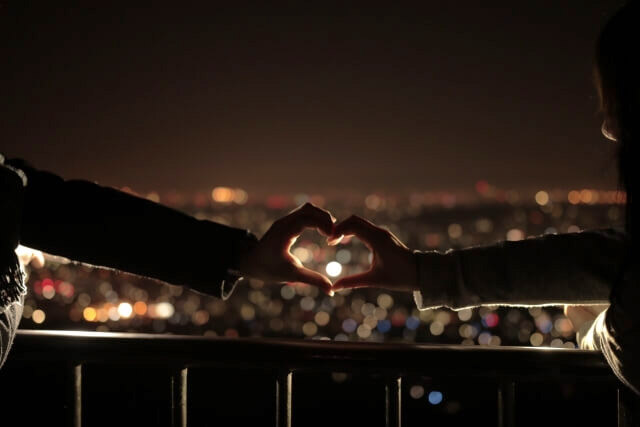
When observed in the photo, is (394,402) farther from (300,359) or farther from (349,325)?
(349,325)

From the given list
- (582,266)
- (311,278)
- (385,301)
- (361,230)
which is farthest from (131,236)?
(385,301)

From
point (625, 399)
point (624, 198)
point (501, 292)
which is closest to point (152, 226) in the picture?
point (501, 292)

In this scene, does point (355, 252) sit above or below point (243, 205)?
below

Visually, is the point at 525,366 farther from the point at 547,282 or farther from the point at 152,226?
the point at 152,226

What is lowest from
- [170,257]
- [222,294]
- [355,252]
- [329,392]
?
[329,392]

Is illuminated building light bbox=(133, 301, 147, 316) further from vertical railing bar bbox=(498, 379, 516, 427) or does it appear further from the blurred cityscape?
vertical railing bar bbox=(498, 379, 516, 427)

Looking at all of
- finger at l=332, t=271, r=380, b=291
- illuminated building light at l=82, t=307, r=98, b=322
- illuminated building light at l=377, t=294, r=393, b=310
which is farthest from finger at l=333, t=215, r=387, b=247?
illuminated building light at l=377, t=294, r=393, b=310

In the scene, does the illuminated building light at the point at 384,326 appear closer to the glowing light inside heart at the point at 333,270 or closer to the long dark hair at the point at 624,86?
the glowing light inside heart at the point at 333,270
